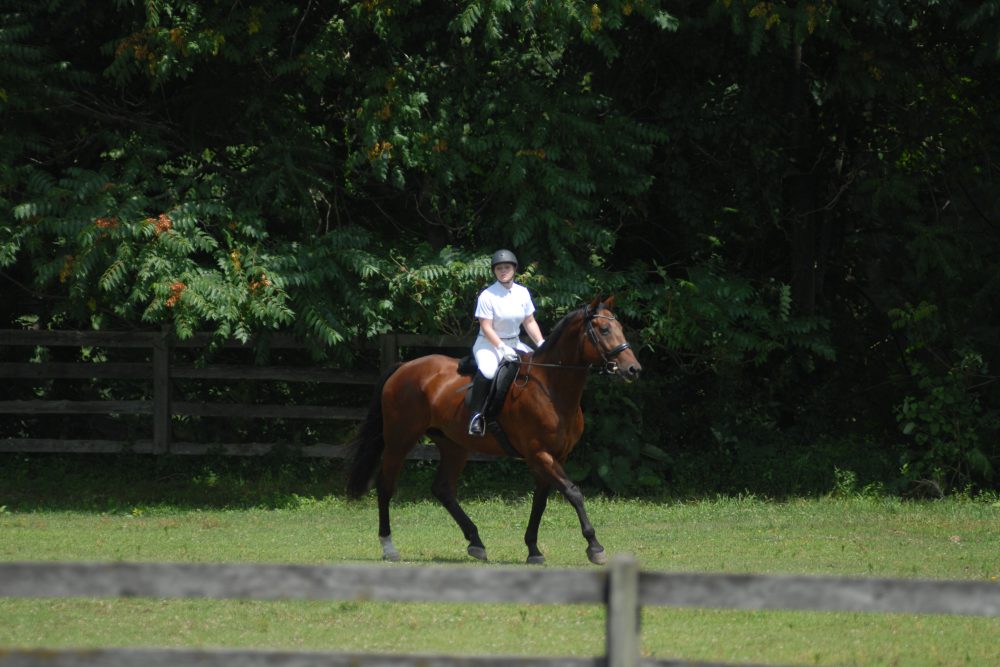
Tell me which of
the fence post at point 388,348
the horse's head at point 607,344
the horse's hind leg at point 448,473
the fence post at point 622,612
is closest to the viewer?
the fence post at point 622,612

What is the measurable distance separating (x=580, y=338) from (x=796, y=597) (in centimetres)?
681

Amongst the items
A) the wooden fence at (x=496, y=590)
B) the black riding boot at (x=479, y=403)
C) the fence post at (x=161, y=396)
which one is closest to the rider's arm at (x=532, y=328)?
the black riding boot at (x=479, y=403)

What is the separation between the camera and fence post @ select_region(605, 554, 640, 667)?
207 inches

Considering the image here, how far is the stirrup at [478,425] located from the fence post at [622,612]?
708 cm

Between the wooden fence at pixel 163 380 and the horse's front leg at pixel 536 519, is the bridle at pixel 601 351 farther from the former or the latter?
the wooden fence at pixel 163 380

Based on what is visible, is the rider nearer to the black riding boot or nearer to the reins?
the black riding boot

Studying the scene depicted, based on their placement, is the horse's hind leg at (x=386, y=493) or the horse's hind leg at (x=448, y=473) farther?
the horse's hind leg at (x=448, y=473)

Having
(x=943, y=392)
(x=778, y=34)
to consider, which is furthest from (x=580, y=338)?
(x=943, y=392)

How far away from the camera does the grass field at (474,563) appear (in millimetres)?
8820

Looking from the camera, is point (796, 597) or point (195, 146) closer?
point (796, 597)

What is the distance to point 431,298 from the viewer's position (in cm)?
1680

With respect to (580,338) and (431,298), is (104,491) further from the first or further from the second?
(580,338)

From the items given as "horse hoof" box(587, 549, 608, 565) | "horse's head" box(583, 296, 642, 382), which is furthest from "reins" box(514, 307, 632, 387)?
"horse hoof" box(587, 549, 608, 565)

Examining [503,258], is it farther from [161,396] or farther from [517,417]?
[161,396]
